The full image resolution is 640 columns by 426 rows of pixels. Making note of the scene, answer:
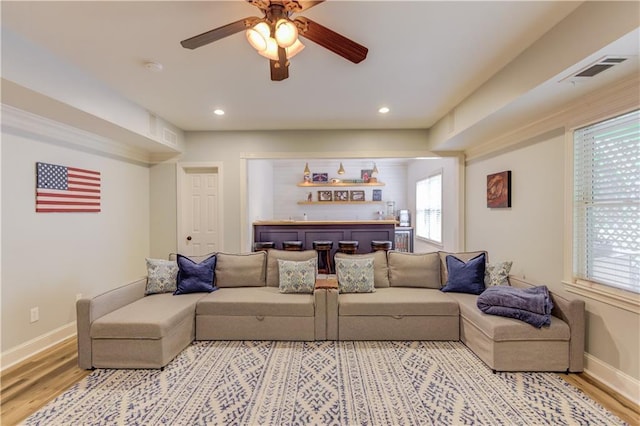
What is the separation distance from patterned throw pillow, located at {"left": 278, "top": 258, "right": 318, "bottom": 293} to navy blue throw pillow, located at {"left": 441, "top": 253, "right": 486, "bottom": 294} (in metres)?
1.55

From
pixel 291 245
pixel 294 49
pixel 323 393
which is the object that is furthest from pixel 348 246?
pixel 294 49

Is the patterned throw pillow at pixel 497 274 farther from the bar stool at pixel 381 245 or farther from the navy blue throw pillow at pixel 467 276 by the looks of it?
the bar stool at pixel 381 245

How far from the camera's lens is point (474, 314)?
108 inches

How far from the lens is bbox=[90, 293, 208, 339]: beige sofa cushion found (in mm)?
2523

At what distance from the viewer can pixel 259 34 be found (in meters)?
1.75

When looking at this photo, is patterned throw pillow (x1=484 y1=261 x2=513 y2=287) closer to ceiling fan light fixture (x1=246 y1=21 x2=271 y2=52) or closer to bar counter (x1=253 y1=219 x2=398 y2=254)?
bar counter (x1=253 y1=219 x2=398 y2=254)

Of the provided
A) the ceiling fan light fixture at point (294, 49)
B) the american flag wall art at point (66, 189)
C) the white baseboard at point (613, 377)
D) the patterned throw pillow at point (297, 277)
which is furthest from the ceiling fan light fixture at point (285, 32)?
the white baseboard at point (613, 377)

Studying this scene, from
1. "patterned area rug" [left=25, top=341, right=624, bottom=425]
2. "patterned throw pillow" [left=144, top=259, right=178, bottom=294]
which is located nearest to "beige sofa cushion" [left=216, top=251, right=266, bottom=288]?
"patterned throw pillow" [left=144, top=259, right=178, bottom=294]

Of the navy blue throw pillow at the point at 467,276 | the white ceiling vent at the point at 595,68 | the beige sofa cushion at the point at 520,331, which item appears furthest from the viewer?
the navy blue throw pillow at the point at 467,276

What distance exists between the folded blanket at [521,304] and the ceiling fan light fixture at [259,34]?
9.13 ft

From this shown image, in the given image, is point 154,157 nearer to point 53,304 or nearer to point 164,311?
point 53,304

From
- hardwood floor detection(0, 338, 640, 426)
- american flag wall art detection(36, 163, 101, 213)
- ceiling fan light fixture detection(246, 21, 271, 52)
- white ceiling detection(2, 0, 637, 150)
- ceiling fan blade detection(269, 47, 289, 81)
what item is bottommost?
hardwood floor detection(0, 338, 640, 426)

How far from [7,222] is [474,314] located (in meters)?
4.36

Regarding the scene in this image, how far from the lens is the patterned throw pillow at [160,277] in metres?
3.31
